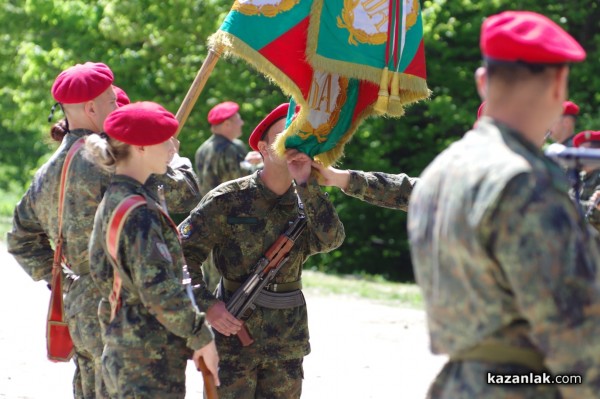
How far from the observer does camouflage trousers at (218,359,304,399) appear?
4.98 meters

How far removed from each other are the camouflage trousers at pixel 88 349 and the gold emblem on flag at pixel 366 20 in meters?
1.88

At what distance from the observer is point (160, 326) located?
13.9 feet

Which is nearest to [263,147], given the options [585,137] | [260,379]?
[260,379]

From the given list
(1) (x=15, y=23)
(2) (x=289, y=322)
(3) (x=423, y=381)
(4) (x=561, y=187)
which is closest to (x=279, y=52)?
(2) (x=289, y=322)

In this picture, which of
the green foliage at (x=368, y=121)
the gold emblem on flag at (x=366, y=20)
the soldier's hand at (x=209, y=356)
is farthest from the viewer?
the green foliage at (x=368, y=121)

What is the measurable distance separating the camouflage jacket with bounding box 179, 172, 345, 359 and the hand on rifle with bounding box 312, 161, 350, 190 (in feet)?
0.24

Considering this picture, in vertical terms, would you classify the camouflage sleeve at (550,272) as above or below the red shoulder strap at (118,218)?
above

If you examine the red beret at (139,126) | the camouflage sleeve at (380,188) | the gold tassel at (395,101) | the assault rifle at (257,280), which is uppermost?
the red beret at (139,126)

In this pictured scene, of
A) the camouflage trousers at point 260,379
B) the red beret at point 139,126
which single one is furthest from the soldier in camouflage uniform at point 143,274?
the camouflage trousers at point 260,379

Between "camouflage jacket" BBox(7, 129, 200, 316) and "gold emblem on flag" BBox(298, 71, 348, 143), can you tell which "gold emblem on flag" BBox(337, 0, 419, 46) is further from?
"camouflage jacket" BBox(7, 129, 200, 316)

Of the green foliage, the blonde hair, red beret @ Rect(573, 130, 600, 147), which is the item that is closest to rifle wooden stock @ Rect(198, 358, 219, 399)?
the blonde hair

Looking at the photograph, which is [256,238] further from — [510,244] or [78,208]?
[510,244]

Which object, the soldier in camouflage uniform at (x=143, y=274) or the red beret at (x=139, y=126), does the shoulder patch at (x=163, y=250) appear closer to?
the soldier in camouflage uniform at (x=143, y=274)

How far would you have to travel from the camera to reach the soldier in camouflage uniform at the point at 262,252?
5.02 m
